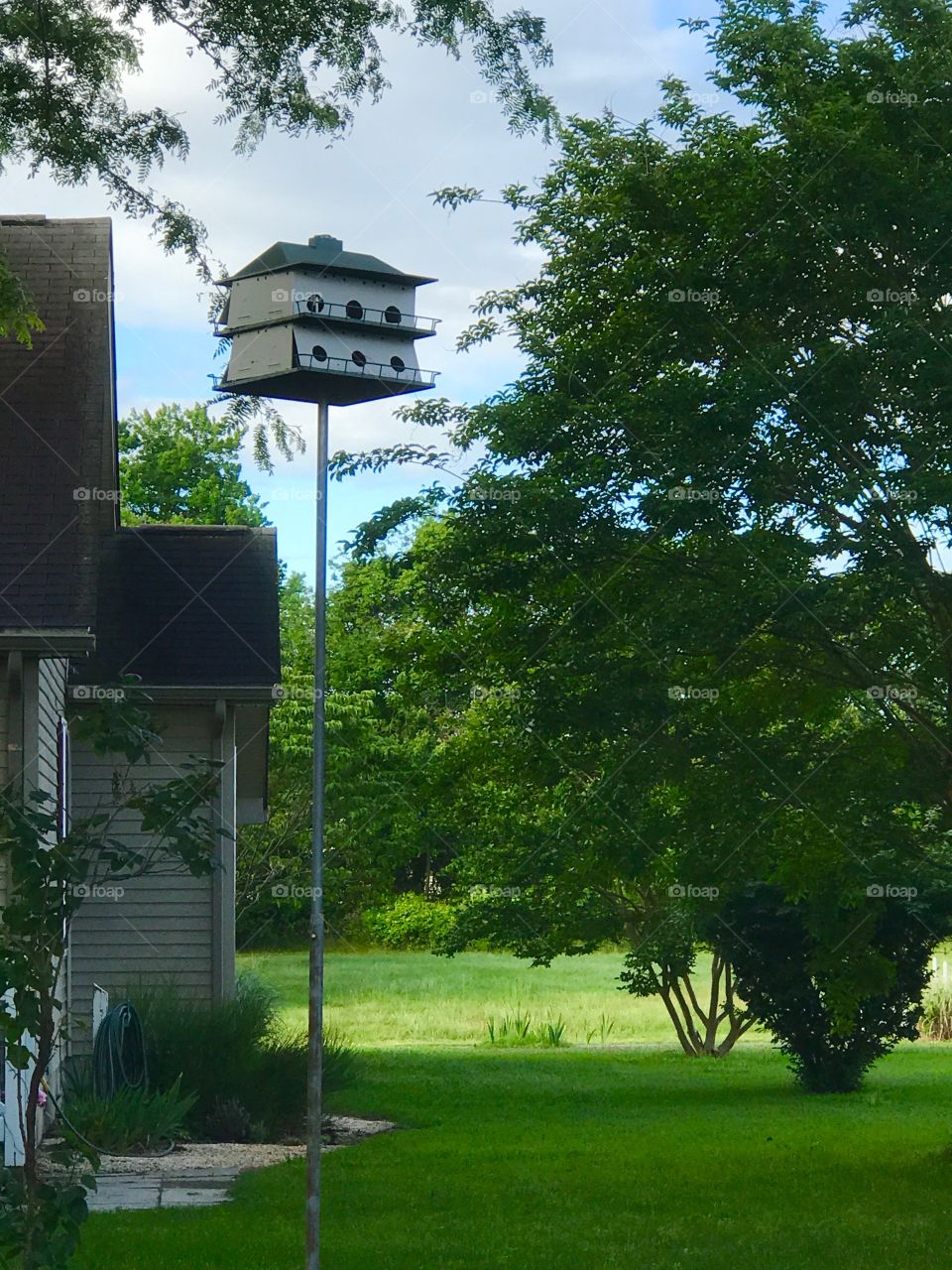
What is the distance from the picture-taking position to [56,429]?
11906 millimetres

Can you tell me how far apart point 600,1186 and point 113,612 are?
6.89 m

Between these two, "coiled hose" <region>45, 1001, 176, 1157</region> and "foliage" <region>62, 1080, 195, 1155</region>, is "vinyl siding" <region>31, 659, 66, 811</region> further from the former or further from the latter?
"foliage" <region>62, 1080, 195, 1155</region>

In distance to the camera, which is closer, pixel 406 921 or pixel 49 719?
pixel 49 719

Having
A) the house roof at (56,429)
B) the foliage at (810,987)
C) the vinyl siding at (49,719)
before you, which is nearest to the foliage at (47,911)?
the house roof at (56,429)

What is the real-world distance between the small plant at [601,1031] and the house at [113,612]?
15582 mm

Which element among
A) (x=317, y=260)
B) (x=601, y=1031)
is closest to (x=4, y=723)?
(x=317, y=260)

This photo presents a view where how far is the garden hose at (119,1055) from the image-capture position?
12805 mm

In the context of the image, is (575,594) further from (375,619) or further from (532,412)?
(375,619)

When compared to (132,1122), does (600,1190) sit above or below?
below

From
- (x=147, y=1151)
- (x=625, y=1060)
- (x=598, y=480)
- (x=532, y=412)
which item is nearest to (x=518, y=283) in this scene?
(x=532, y=412)

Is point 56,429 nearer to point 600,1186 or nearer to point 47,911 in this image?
point 47,911

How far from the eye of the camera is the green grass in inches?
1235

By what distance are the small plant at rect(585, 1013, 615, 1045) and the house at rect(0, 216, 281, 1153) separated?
1558 cm

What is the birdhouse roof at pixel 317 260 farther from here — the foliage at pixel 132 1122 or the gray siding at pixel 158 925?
the gray siding at pixel 158 925
